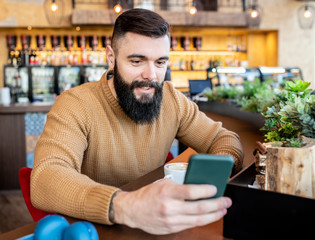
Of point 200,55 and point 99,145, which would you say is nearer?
point 99,145

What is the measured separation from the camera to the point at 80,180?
3.38 feet

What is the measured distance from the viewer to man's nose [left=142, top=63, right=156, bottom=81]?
4.69 ft

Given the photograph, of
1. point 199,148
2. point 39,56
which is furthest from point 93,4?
point 199,148

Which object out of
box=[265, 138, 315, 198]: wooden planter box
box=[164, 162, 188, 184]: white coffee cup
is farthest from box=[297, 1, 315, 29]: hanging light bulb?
box=[265, 138, 315, 198]: wooden planter box

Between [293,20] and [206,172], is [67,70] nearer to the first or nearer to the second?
[293,20]

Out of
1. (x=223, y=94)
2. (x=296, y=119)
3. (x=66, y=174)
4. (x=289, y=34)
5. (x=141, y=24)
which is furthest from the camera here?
(x=289, y=34)

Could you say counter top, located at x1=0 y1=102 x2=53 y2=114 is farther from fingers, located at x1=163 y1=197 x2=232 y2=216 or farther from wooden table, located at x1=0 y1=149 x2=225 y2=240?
fingers, located at x1=163 y1=197 x2=232 y2=216

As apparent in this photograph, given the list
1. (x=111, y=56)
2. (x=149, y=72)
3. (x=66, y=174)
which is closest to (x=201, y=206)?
(x=66, y=174)

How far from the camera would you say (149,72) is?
1.43m

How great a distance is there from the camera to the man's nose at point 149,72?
1.43m

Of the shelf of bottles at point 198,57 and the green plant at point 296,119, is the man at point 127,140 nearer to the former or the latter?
the green plant at point 296,119

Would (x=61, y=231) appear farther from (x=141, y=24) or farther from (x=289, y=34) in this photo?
(x=289, y=34)

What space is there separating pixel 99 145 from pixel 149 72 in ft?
1.30

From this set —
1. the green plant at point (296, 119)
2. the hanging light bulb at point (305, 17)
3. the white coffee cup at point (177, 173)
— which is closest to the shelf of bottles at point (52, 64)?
the hanging light bulb at point (305, 17)
